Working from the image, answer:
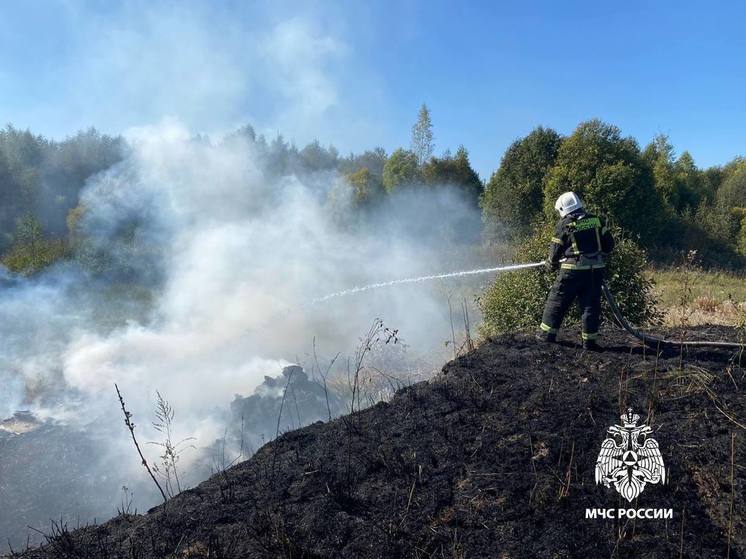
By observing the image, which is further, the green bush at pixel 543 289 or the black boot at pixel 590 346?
the green bush at pixel 543 289

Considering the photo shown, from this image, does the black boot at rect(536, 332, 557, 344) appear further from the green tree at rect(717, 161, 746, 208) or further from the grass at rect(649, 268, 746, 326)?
the green tree at rect(717, 161, 746, 208)

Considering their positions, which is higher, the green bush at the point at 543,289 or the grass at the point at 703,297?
the green bush at the point at 543,289

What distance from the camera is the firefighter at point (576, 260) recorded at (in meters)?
4.70

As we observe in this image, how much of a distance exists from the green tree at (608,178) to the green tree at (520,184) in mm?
1342

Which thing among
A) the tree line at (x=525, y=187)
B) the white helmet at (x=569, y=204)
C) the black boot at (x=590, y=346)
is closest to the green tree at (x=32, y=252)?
the tree line at (x=525, y=187)

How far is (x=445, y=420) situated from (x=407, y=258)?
1307 cm

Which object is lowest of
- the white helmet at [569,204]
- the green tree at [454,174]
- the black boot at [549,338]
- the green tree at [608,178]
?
the black boot at [549,338]

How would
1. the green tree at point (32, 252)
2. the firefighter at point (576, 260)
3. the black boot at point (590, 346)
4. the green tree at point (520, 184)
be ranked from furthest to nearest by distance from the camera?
1. the green tree at point (520, 184)
2. the green tree at point (32, 252)
3. the firefighter at point (576, 260)
4. the black boot at point (590, 346)

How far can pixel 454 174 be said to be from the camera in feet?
73.1

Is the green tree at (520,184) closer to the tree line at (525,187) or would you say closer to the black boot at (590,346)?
the tree line at (525,187)

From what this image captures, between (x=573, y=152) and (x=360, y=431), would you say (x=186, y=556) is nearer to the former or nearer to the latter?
(x=360, y=431)

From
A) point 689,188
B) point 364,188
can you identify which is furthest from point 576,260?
point 689,188

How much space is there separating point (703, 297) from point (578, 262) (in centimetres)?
785

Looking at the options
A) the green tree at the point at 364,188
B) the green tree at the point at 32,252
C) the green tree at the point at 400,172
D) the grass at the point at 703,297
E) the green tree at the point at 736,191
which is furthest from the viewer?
the green tree at the point at 736,191
